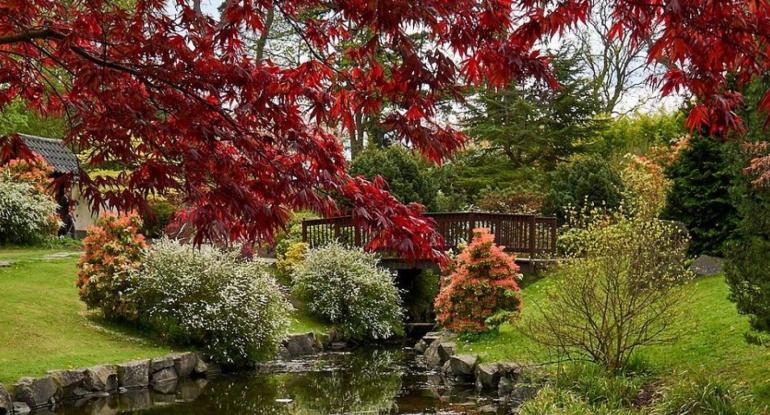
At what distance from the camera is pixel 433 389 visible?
432 inches

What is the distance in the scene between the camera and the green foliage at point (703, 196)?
14.5 meters

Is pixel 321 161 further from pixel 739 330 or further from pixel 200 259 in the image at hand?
pixel 200 259

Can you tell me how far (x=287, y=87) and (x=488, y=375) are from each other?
252 inches

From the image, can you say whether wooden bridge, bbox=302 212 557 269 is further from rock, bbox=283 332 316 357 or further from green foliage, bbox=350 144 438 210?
rock, bbox=283 332 316 357

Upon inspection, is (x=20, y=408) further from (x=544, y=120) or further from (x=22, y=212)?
(x=544, y=120)

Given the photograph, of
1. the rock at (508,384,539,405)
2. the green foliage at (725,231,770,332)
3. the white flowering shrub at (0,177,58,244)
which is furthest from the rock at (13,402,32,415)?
the white flowering shrub at (0,177,58,244)

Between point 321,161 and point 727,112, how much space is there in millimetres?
2321

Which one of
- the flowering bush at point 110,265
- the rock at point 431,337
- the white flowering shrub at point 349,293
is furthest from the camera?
the white flowering shrub at point 349,293

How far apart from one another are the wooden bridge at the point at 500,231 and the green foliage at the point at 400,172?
195cm

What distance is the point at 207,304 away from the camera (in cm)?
1250

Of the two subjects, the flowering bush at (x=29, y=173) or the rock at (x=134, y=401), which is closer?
the rock at (x=134, y=401)

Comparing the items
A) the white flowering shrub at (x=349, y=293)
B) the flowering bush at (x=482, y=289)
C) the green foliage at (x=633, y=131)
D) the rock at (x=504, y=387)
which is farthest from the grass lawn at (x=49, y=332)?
the green foliage at (x=633, y=131)

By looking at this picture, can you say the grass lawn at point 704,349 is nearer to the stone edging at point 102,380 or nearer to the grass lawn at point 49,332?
the stone edging at point 102,380

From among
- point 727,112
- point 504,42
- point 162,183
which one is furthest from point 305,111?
point 727,112
